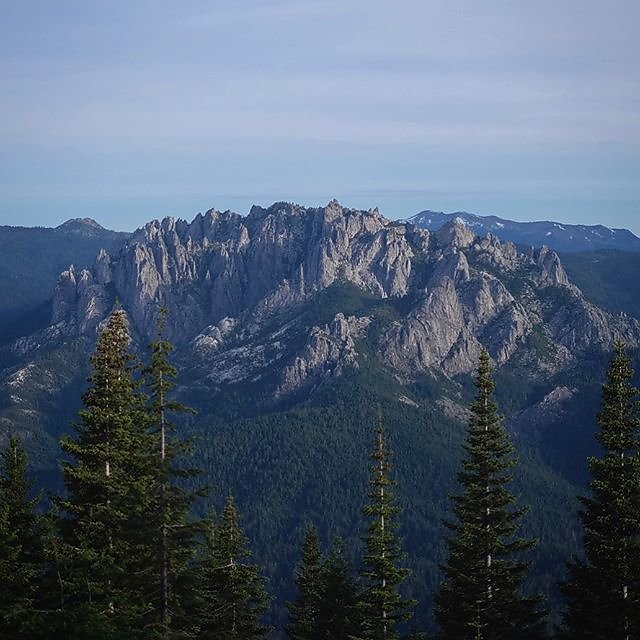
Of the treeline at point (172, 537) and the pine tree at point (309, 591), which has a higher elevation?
the treeline at point (172, 537)

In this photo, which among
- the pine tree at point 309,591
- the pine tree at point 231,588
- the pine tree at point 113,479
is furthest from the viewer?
the pine tree at point 309,591

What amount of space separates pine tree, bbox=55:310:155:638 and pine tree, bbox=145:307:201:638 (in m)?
0.51

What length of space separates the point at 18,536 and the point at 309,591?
33.4 metres

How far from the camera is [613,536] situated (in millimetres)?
45000

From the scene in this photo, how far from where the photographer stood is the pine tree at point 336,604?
64.4 meters

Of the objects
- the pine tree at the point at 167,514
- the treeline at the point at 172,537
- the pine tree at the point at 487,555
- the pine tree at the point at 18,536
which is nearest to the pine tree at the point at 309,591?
the treeline at the point at 172,537

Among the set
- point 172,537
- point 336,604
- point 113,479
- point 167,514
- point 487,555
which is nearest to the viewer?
point 167,514

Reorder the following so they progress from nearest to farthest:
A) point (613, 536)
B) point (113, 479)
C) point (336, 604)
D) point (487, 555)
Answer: point (113, 479) < point (613, 536) < point (487, 555) < point (336, 604)

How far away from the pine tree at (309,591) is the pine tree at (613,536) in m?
27.0

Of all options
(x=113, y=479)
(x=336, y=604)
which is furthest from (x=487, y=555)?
(x=113, y=479)

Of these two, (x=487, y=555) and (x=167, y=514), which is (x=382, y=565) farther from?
(x=167, y=514)

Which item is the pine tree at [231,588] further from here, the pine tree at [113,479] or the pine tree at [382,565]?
the pine tree at [113,479]

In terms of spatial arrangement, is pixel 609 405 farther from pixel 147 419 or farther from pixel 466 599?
pixel 147 419

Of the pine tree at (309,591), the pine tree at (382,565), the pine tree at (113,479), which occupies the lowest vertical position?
the pine tree at (309,591)
